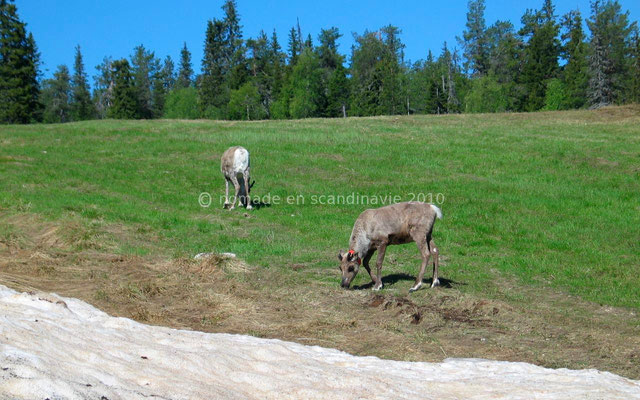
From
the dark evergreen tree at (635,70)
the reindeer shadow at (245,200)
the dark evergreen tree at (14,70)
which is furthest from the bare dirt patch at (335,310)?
the dark evergreen tree at (14,70)

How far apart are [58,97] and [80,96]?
20.7 metres

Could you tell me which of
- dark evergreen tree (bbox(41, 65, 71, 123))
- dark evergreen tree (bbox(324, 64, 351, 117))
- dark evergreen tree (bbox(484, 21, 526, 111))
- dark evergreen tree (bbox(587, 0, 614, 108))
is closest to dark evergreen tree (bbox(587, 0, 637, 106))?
dark evergreen tree (bbox(587, 0, 614, 108))

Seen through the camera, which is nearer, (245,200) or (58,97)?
(245,200)

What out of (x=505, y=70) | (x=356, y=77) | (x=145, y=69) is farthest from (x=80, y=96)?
(x=505, y=70)

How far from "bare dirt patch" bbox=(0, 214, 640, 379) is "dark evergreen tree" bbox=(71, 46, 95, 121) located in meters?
100

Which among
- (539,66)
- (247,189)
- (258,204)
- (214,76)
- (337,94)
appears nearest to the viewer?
(247,189)

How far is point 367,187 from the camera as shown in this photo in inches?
1081

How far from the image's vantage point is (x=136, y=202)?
23.7m

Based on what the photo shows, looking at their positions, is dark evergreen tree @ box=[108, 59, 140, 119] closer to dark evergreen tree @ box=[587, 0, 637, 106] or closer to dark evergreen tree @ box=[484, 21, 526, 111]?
dark evergreen tree @ box=[484, 21, 526, 111]

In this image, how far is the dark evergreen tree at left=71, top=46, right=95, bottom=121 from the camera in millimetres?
A: 108000

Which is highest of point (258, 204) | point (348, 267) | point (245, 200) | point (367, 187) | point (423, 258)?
point (367, 187)

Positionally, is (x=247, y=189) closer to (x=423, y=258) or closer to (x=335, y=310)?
(x=423, y=258)

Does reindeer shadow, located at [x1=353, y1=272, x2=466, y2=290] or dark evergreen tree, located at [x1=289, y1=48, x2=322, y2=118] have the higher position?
dark evergreen tree, located at [x1=289, y1=48, x2=322, y2=118]

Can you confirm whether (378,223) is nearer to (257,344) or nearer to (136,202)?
(257,344)
